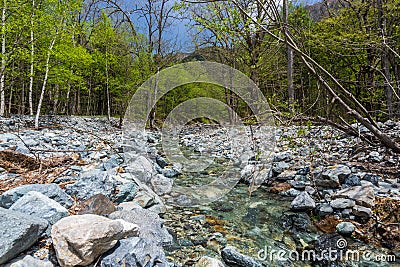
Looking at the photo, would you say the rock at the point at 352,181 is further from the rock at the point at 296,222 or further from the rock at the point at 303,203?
the rock at the point at 296,222

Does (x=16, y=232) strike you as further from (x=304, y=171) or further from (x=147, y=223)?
(x=304, y=171)

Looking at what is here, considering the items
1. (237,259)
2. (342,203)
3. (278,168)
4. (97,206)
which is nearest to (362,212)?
(342,203)

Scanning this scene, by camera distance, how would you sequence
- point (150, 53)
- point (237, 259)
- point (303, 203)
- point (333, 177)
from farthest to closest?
point (150, 53) < point (333, 177) < point (303, 203) < point (237, 259)

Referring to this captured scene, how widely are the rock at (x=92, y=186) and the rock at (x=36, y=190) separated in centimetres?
16

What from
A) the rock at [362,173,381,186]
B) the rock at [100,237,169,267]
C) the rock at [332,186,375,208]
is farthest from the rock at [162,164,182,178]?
the rock at [362,173,381,186]

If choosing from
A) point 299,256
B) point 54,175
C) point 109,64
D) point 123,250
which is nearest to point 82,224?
point 123,250

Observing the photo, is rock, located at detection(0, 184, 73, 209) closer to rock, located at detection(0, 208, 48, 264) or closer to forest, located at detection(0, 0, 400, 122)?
rock, located at detection(0, 208, 48, 264)

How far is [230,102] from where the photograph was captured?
A: 10.4 m

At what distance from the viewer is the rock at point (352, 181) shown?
3252mm

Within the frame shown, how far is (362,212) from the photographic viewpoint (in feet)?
8.57

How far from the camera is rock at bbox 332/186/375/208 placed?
2.74 m

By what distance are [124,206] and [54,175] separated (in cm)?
100

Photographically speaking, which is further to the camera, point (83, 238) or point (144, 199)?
point (144, 199)

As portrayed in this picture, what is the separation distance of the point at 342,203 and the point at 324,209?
204 mm
